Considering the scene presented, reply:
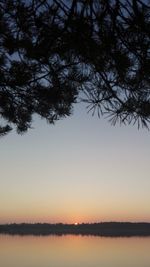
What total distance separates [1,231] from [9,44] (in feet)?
242

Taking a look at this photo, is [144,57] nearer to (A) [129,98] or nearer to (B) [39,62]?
(A) [129,98]

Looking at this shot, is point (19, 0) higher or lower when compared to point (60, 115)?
higher

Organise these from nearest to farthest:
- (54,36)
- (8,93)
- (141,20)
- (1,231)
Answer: (141,20), (54,36), (8,93), (1,231)

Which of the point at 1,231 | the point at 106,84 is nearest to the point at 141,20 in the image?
the point at 106,84

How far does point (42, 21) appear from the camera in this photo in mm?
3592

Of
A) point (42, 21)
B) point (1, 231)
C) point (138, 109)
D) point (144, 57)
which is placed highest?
point (1, 231)

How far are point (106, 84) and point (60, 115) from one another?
3.43 ft

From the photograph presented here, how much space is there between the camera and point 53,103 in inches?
175

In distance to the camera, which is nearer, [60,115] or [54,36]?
[54,36]

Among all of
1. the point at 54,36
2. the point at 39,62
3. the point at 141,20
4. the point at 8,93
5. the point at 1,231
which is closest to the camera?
the point at 141,20

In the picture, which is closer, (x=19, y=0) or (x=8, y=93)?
(x=19, y=0)

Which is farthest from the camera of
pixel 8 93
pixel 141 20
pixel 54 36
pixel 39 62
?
pixel 8 93

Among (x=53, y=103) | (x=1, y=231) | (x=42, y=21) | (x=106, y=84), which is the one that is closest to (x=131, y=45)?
(x=106, y=84)

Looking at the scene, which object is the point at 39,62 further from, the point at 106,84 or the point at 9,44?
the point at 106,84
